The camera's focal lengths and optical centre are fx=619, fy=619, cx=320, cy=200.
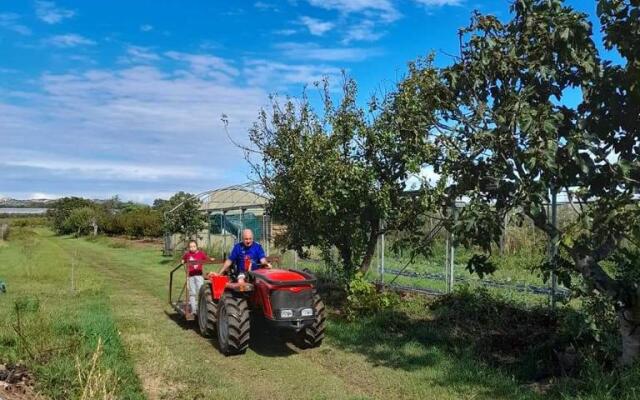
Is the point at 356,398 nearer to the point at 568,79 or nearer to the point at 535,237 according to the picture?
the point at 568,79

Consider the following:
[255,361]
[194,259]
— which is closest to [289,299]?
[255,361]

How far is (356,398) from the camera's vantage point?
6.56 metres

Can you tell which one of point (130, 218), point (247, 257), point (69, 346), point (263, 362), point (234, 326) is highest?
point (130, 218)

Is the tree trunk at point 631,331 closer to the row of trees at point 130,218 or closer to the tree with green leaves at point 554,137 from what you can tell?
the tree with green leaves at point 554,137

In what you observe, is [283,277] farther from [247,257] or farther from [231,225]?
[231,225]

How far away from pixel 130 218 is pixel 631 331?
1846 inches

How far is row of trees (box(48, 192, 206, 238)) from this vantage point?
2911 centimetres

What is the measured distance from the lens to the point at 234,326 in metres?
8.48

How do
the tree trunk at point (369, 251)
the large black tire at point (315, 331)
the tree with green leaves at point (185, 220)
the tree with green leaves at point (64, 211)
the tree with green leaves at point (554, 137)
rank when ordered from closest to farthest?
the tree with green leaves at point (554, 137) < the large black tire at point (315, 331) < the tree trunk at point (369, 251) < the tree with green leaves at point (185, 220) < the tree with green leaves at point (64, 211)

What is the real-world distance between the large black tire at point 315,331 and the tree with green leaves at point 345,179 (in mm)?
1878

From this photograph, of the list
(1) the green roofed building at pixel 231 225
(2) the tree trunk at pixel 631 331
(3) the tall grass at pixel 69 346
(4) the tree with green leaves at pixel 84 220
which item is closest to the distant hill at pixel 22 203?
(4) the tree with green leaves at pixel 84 220

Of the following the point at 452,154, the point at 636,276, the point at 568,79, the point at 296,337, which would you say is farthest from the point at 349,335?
the point at 568,79

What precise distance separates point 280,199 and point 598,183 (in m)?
7.26

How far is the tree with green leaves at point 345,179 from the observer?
10859 millimetres
